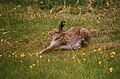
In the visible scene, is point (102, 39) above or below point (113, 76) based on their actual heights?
below

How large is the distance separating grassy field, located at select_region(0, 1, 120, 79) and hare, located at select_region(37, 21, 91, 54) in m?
0.20

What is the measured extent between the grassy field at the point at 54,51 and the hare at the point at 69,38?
0.20 meters

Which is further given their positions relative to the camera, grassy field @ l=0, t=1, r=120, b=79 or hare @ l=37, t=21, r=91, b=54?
hare @ l=37, t=21, r=91, b=54

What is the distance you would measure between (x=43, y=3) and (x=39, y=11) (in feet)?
3.15

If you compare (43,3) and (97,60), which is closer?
(97,60)

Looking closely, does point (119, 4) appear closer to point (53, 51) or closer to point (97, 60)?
point (53, 51)

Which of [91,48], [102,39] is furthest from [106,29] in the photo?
[91,48]

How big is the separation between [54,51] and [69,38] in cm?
54

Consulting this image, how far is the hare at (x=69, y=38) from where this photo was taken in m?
9.50

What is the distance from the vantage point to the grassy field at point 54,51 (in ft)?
23.3

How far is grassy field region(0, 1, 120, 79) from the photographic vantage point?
23.3ft

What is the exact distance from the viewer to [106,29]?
1096 centimetres

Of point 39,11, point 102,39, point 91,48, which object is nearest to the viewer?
point 91,48

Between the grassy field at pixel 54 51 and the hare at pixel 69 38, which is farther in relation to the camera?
the hare at pixel 69 38
